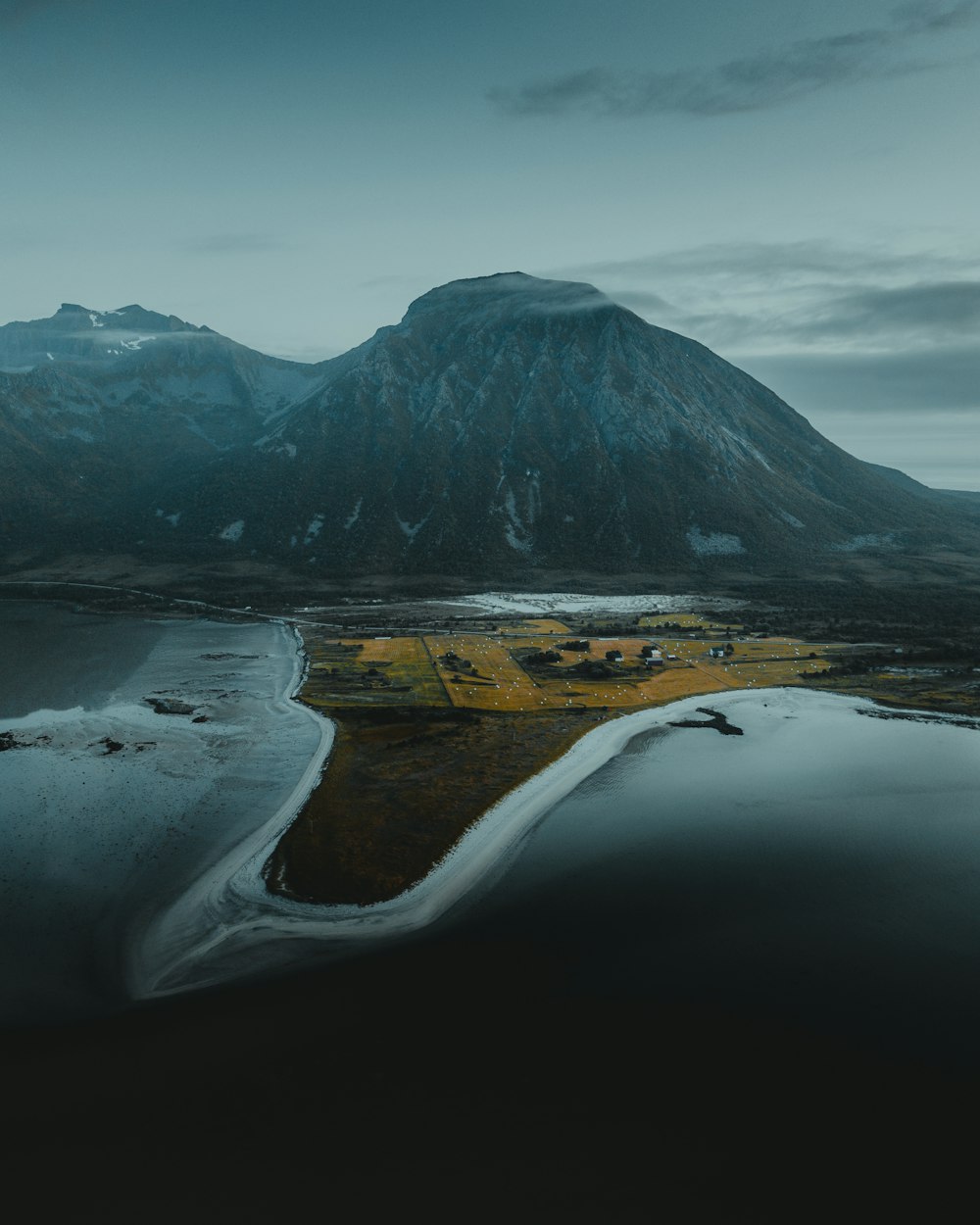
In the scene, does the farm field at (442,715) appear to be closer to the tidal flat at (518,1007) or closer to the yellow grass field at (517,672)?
the yellow grass field at (517,672)

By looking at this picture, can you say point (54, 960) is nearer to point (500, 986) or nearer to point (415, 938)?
point (415, 938)

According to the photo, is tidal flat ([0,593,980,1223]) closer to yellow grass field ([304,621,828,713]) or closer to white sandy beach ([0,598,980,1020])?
white sandy beach ([0,598,980,1020])

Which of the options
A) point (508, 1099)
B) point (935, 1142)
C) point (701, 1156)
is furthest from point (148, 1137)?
point (935, 1142)

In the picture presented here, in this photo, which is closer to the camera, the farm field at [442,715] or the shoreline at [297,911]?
the shoreline at [297,911]

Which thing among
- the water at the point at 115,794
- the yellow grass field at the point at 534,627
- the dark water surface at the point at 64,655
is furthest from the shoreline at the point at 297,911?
the yellow grass field at the point at 534,627

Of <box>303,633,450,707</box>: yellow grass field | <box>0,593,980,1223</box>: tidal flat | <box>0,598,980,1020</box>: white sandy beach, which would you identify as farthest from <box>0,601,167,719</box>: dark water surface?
<box>0,593,980,1223</box>: tidal flat

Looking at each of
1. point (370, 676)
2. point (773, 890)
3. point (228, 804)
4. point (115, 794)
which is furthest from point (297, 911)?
point (370, 676)

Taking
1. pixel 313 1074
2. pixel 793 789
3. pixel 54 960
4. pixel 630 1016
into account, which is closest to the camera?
pixel 313 1074

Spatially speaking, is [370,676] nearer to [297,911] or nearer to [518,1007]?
[297,911]

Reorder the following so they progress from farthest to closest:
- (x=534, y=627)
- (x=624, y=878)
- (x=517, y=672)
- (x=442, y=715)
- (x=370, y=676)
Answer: (x=534, y=627), (x=517, y=672), (x=370, y=676), (x=442, y=715), (x=624, y=878)
